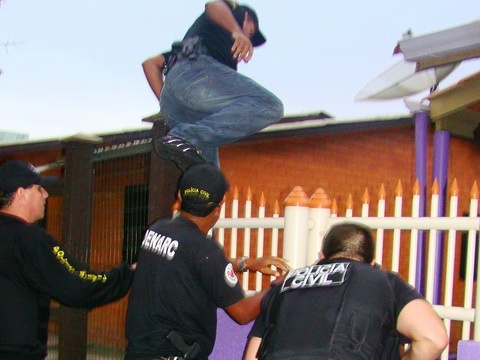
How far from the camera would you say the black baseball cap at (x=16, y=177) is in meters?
3.47

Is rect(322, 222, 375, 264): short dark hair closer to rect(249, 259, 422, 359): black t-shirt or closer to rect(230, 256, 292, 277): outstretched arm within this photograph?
rect(249, 259, 422, 359): black t-shirt

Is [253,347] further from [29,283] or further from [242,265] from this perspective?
[29,283]

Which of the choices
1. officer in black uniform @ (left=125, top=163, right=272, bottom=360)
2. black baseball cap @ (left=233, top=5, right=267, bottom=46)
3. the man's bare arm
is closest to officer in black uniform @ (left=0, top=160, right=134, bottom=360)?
officer in black uniform @ (left=125, top=163, right=272, bottom=360)

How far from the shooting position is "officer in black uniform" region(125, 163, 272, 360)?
122 inches

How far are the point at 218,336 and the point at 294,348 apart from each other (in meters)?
2.08

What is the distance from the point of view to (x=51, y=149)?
1051 cm

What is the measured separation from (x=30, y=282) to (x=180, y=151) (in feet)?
4.06

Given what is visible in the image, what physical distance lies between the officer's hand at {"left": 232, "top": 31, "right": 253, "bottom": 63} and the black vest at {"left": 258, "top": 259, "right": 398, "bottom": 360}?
1.83 m

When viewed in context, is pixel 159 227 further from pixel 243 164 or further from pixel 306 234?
pixel 243 164

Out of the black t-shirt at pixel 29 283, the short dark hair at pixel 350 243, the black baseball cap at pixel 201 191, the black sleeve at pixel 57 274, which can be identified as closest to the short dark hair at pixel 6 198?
the black t-shirt at pixel 29 283

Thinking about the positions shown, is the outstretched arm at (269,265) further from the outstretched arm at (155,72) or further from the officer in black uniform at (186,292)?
the outstretched arm at (155,72)

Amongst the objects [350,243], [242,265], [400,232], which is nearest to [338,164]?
[400,232]

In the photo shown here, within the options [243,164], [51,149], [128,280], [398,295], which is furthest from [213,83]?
[51,149]

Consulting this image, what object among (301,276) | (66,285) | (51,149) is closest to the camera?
(301,276)
